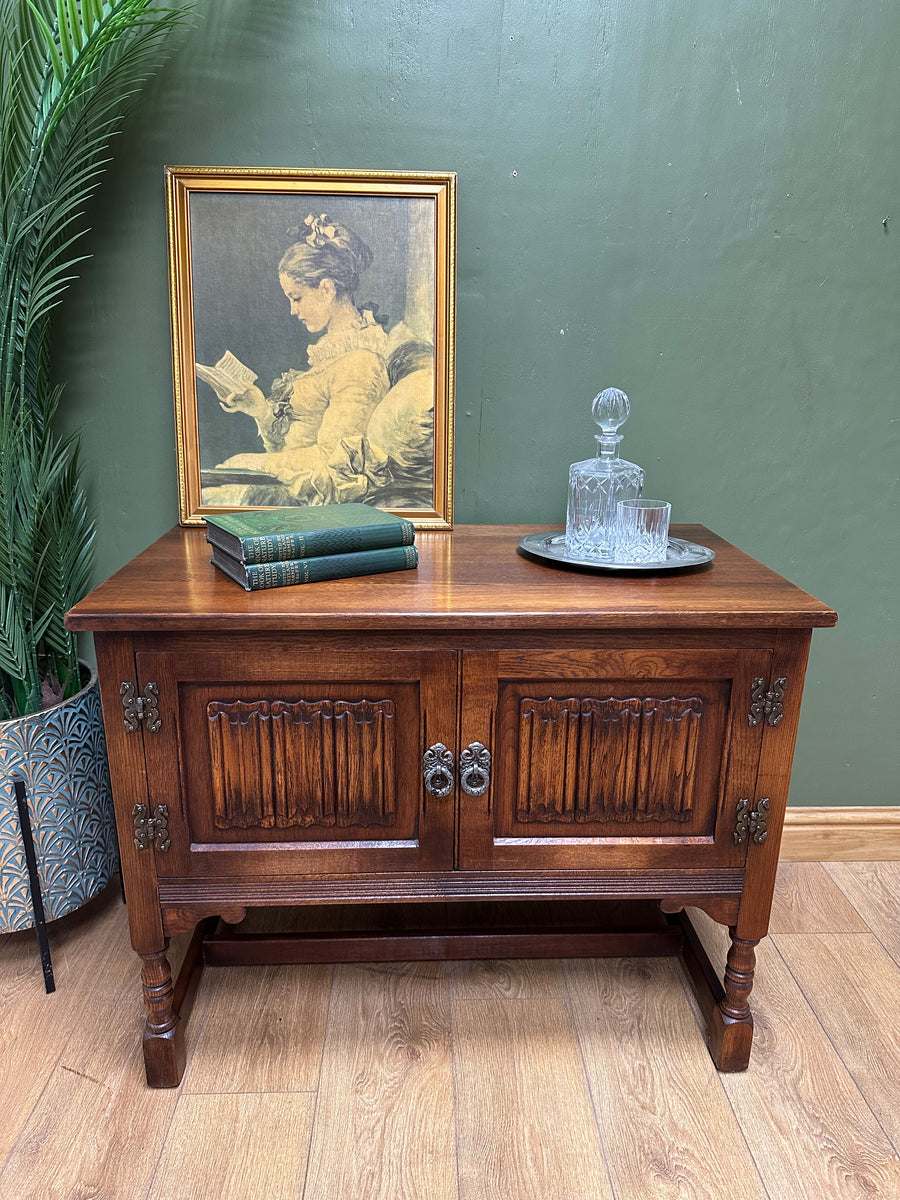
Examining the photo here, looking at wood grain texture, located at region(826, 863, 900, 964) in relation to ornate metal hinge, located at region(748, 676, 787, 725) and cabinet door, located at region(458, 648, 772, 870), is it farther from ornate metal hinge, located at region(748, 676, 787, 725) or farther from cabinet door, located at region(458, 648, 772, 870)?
ornate metal hinge, located at region(748, 676, 787, 725)

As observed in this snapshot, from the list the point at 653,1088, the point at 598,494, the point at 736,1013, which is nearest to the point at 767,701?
the point at 598,494

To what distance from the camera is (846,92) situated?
1.73m

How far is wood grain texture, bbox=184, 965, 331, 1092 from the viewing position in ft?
4.95

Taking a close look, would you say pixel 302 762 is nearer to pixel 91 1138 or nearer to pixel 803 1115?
pixel 91 1138

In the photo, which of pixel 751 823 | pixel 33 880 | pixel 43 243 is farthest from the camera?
pixel 33 880

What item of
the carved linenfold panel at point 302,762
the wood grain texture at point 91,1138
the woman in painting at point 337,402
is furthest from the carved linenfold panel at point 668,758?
the wood grain texture at point 91,1138

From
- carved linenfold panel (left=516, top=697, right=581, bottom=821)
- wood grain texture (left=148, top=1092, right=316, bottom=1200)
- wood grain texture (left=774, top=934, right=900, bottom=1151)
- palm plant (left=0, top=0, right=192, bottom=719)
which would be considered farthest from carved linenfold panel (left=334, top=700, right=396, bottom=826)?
wood grain texture (left=774, top=934, right=900, bottom=1151)

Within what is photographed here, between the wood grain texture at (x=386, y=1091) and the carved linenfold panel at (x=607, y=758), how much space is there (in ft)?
1.76

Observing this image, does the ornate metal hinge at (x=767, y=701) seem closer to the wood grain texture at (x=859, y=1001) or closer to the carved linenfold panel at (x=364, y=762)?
the carved linenfold panel at (x=364, y=762)

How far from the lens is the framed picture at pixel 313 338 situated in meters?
1.69

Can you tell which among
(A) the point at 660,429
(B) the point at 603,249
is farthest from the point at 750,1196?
(B) the point at 603,249

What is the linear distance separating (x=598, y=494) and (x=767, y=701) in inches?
19.4

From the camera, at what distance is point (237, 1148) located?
4.50 ft

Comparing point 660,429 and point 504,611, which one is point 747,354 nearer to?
point 660,429
